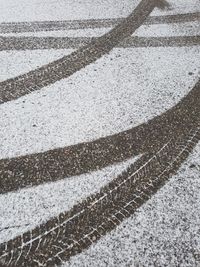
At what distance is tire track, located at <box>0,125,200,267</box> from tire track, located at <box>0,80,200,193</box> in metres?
0.13

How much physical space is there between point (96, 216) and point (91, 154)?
→ 0.51 meters

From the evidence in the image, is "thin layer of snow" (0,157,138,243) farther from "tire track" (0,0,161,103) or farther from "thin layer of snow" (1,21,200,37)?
"thin layer of snow" (1,21,200,37)

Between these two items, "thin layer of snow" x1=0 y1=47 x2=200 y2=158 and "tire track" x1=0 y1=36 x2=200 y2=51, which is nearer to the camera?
"thin layer of snow" x1=0 y1=47 x2=200 y2=158

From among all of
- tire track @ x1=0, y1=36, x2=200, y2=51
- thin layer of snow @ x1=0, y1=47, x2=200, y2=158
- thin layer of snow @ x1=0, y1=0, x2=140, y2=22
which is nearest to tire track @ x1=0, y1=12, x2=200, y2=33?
thin layer of snow @ x1=0, y1=0, x2=140, y2=22

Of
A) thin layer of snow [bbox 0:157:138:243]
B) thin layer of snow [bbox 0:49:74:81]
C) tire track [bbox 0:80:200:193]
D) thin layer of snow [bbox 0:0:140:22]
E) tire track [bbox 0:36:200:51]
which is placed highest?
thin layer of snow [bbox 0:0:140:22]

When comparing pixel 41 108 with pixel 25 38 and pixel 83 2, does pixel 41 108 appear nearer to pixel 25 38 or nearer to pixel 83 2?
pixel 25 38

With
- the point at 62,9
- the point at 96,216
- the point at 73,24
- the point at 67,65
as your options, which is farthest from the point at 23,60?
the point at 96,216

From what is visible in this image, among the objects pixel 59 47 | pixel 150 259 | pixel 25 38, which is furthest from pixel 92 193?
pixel 25 38

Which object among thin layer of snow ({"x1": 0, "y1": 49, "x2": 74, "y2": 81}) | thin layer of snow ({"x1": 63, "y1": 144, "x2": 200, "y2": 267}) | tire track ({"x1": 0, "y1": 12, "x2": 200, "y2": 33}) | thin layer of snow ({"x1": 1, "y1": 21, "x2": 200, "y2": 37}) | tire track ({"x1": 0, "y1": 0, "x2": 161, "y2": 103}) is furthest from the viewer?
tire track ({"x1": 0, "y1": 12, "x2": 200, "y2": 33})

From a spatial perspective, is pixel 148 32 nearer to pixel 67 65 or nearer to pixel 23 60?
pixel 67 65

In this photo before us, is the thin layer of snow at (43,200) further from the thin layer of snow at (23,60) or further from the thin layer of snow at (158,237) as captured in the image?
the thin layer of snow at (23,60)

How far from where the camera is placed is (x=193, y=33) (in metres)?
3.92

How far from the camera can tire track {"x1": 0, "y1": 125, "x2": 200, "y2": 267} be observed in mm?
1803

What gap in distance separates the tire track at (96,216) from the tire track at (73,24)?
2095mm
